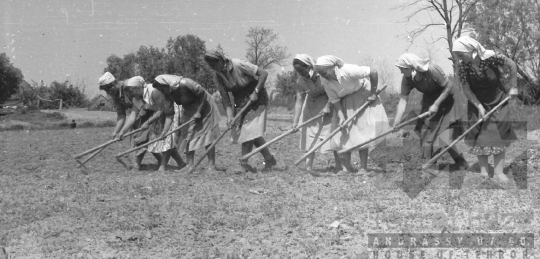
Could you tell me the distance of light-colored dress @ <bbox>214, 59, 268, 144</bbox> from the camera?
8.04 m

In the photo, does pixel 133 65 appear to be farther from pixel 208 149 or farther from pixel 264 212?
pixel 264 212

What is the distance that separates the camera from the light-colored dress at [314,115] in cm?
793

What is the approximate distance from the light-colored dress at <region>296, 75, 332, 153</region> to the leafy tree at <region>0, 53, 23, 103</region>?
29.7 m

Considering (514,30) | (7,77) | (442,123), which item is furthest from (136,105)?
(7,77)

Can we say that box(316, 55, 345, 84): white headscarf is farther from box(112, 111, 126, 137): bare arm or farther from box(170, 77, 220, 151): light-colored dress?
box(112, 111, 126, 137): bare arm

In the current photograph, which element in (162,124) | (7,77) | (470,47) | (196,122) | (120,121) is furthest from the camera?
(7,77)

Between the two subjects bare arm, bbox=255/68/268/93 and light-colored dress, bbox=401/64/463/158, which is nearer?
light-colored dress, bbox=401/64/463/158

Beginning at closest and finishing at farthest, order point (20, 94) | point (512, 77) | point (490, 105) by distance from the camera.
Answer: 1. point (512, 77)
2. point (490, 105)
3. point (20, 94)

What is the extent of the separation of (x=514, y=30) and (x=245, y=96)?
20048 millimetres

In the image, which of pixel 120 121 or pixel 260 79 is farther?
pixel 120 121

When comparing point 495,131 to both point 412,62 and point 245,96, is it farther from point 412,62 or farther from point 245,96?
point 245,96

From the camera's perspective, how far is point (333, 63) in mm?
7449

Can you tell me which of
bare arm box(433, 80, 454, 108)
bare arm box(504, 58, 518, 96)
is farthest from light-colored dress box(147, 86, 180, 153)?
bare arm box(504, 58, 518, 96)

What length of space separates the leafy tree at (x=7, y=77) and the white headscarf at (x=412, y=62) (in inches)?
1225
